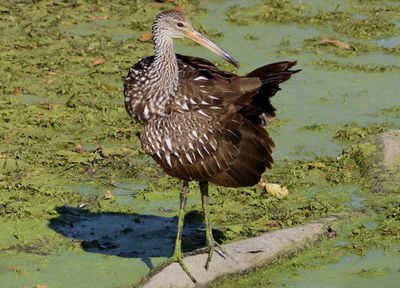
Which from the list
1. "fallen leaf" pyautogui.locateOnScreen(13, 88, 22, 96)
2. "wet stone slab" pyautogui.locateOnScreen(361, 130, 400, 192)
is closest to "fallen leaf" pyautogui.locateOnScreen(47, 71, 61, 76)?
"fallen leaf" pyautogui.locateOnScreen(13, 88, 22, 96)

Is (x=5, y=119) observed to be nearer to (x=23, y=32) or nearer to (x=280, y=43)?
(x=23, y=32)

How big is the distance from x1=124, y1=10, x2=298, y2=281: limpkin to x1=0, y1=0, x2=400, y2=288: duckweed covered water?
78cm

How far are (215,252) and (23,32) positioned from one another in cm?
602

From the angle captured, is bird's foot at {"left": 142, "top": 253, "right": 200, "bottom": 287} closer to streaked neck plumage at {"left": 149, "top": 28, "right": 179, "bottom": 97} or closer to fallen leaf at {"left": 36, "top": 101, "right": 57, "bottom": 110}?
streaked neck plumage at {"left": 149, "top": 28, "right": 179, "bottom": 97}

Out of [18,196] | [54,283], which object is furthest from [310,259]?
[18,196]

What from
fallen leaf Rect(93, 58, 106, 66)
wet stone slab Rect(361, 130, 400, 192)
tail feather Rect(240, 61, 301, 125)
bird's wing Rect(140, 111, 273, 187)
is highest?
tail feather Rect(240, 61, 301, 125)

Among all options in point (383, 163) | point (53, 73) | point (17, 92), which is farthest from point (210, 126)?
point (53, 73)

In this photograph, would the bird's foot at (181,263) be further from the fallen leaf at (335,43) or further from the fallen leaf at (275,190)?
the fallen leaf at (335,43)

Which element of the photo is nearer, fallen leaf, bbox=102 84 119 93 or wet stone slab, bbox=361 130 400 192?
wet stone slab, bbox=361 130 400 192

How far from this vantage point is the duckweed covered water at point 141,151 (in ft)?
25.4

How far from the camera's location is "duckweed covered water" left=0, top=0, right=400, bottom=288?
7.74 meters

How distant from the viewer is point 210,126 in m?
7.30

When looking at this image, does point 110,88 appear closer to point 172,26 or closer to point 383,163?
point 383,163

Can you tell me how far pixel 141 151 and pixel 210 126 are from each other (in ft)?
7.72
